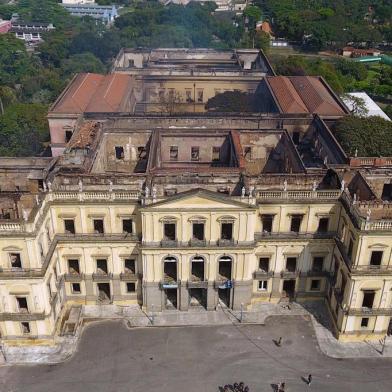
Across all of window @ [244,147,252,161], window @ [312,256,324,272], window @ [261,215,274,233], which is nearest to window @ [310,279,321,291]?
window @ [312,256,324,272]

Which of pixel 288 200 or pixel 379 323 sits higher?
pixel 288 200

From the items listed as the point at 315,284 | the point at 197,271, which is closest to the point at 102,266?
the point at 197,271

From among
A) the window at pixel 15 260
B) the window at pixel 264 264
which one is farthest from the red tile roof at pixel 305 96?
the window at pixel 15 260

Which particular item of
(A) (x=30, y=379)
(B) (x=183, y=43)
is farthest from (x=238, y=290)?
(B) (x=183, y=43)

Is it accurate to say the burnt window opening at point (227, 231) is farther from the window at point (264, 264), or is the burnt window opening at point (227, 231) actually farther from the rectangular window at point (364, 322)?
the rectangular window at point (364, 322)

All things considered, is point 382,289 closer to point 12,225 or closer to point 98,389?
point 98,389

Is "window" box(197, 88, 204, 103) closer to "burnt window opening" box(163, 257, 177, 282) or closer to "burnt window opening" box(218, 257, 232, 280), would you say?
"burnt window opening" box(218, 257, 232, 280)
